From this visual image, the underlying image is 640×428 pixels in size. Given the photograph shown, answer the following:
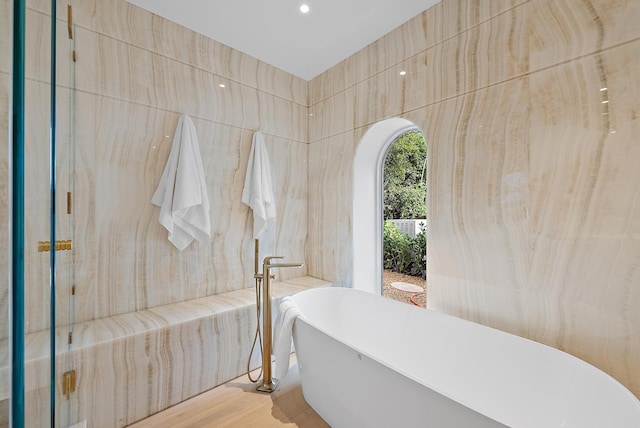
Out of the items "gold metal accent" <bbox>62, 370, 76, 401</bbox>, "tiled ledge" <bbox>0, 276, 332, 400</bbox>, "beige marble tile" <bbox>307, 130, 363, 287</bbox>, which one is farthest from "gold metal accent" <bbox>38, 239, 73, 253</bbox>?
"beige marble tile" <bbox>307, 130, 363, 287</bbox>

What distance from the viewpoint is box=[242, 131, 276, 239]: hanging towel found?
2.47 m

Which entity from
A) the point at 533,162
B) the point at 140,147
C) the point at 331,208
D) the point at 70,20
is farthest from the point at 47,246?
the point at 533,162

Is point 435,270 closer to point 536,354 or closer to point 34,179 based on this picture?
point 536,354

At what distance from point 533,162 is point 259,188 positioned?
1.99 metres

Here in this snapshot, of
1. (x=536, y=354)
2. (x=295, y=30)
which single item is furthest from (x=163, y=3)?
(x=536, y=354)

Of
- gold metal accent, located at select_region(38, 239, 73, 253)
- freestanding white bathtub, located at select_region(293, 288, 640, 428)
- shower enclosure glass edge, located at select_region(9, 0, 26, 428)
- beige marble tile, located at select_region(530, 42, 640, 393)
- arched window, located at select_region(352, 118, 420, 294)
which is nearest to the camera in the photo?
shower enclosure glass edge, located at select_region(9, 0, 26, 428)

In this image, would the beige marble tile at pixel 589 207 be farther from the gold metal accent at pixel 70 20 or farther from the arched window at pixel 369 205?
the gold metal accent at pixel 70 20

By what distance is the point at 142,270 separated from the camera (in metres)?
2.02

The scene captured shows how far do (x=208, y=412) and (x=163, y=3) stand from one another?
282 centimetres

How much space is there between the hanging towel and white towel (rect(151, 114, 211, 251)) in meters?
0.42

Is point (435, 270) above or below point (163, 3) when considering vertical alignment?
below

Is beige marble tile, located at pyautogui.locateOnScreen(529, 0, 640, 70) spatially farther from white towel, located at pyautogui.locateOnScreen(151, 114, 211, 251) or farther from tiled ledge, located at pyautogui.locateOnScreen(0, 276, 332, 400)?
tiled ledge, located at pyautogui.locateOnScreen(0, 276, 332, 400)

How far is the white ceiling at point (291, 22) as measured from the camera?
194cm

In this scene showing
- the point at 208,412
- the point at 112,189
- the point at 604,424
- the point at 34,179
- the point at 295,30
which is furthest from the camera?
→ the point at 295,30
